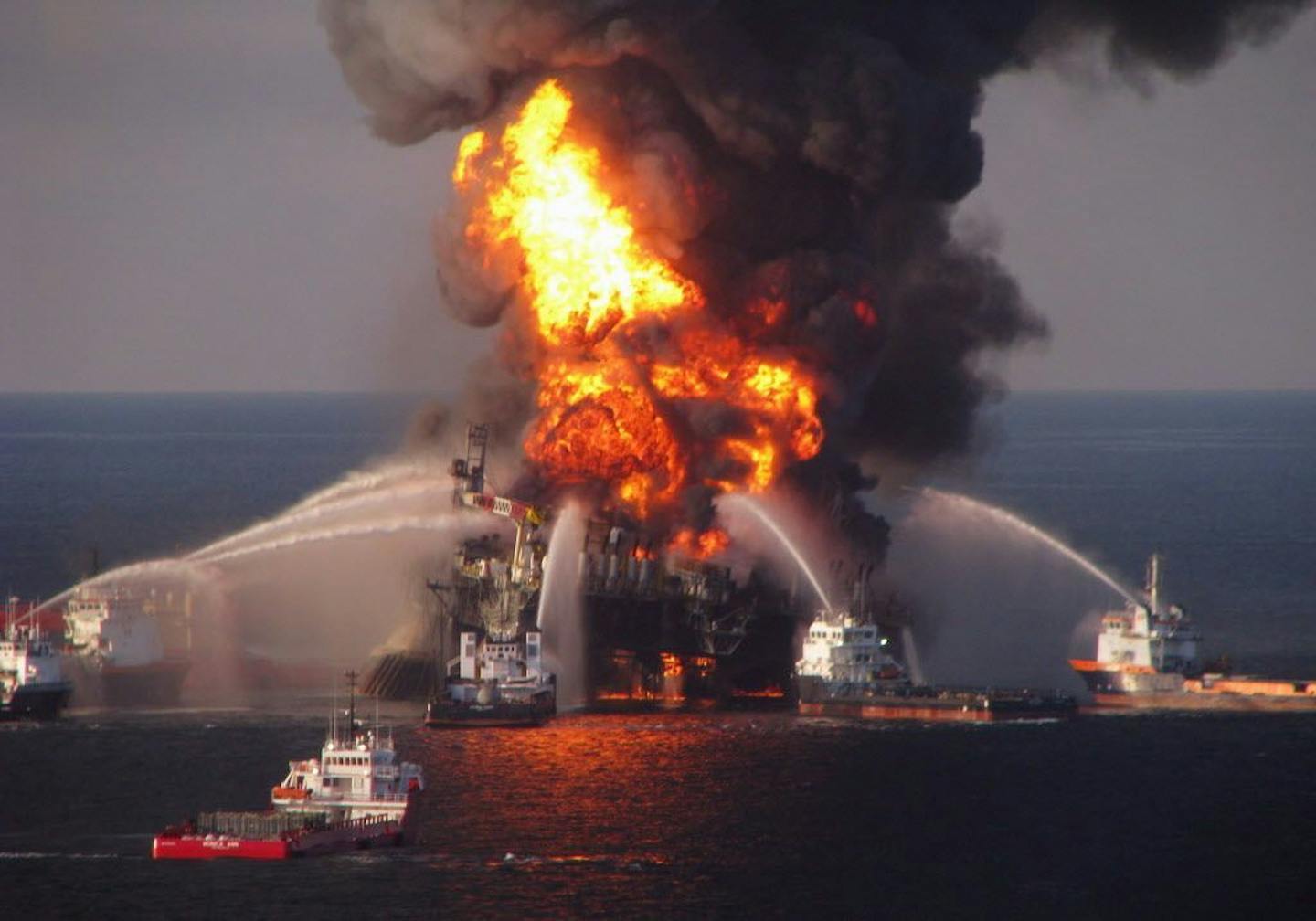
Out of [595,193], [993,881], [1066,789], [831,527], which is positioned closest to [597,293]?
[595,193]

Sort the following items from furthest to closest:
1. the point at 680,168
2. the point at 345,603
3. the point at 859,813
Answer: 1. the point at 345,603
2. the point at 680,168
3. the point at 859,813

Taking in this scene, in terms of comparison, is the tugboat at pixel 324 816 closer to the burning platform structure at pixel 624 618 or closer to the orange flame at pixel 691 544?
the burning platform structure at pixel 624 618

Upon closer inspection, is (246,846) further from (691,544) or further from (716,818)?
(691,544)

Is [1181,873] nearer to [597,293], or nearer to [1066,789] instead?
[1066,789]

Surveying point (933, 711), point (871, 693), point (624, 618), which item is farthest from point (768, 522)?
point (933, 711)

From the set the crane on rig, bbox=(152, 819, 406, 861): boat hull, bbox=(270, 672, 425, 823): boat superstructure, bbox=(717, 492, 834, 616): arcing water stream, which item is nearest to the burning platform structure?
the crane on rig

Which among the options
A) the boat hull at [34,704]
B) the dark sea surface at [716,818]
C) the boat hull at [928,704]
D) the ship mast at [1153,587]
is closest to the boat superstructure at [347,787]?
the dark sea surface at [716,818]
